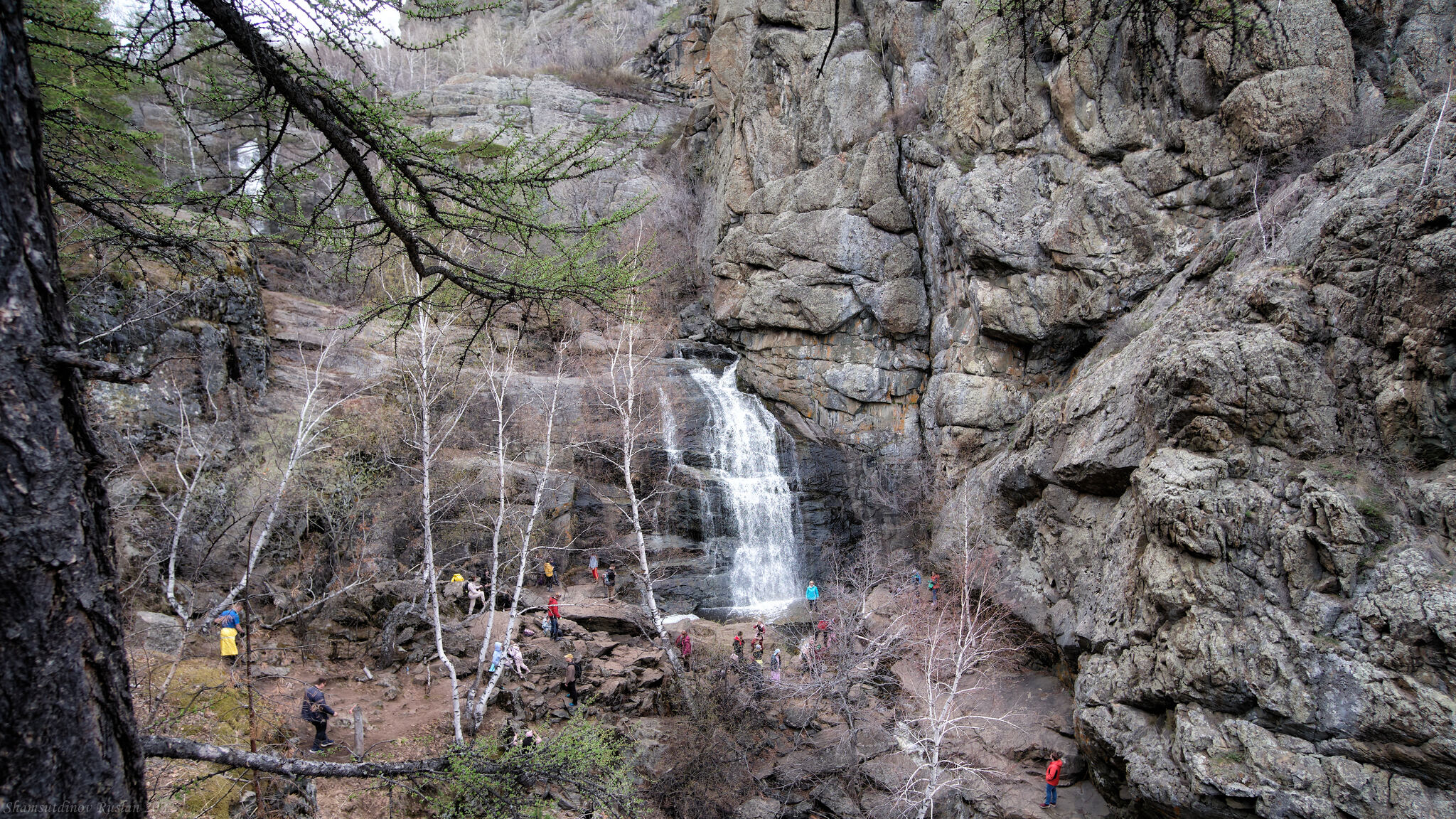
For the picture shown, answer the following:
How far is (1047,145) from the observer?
2044 cm

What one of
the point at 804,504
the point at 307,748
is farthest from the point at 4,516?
the point at 804,504

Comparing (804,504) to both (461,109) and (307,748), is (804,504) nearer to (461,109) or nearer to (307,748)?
(307,748)

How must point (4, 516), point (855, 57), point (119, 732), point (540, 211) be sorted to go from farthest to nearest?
point (855, 57) → point (540, 211) → point (119, 732) → point (4, 516)

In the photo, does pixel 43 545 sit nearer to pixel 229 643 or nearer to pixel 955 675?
pixel 229 643

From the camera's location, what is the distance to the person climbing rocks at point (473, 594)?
47.0 ft

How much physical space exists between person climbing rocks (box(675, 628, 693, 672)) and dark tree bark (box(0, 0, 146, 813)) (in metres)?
13.5

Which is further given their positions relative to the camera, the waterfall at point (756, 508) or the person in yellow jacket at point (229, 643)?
the waterfall at point (756, 508)

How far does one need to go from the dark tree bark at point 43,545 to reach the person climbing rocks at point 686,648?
13515 mm

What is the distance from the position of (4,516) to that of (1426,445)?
1326 cm

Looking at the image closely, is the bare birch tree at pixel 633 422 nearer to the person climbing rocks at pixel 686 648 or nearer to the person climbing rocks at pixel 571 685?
the person climbing rocks at pixel 686 648

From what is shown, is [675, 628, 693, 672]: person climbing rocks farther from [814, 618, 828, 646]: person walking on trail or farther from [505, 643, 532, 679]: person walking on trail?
[505, 643, 532, 679]: person walking on trail

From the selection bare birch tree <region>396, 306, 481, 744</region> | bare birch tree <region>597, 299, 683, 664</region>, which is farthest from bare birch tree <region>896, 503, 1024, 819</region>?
bare birch tree <region>396, 306, 481, 744</region>

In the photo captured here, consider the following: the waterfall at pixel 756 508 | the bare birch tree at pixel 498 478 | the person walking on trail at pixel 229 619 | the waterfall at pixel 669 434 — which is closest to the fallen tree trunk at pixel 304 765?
the bare birch tree at pixel 498 478

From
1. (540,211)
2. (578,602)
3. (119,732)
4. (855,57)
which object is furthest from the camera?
(855,57)
